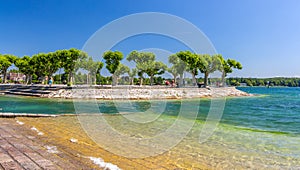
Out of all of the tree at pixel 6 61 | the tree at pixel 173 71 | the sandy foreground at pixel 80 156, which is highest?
the tree at pixel 6 61

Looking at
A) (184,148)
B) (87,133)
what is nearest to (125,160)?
(184,148)

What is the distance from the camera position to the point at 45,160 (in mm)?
5059

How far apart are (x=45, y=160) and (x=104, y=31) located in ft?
25.3

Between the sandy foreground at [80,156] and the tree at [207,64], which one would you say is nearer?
the sandy foreground at [80,156]

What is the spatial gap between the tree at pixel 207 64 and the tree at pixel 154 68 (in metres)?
10.7

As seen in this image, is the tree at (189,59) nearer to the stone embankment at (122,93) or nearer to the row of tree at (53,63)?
the stone embankment at (122,93)

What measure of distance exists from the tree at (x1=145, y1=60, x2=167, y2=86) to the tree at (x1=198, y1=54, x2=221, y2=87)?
10.7 meters

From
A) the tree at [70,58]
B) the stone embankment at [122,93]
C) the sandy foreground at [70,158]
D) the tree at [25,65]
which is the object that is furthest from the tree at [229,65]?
the sandy foreground at [70,158]

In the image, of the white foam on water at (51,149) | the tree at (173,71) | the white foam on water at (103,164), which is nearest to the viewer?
the white foam on water at (103,164)

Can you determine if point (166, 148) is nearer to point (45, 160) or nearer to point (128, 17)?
point (45, 160)

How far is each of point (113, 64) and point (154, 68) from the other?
14.3 m

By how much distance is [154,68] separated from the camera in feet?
205

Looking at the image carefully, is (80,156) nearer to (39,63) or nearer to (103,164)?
(103,164)

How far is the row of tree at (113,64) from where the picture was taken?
168 feet
